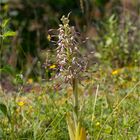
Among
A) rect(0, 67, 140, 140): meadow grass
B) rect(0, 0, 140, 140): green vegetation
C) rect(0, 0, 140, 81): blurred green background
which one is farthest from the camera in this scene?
rect(0, 0, 140, 81): blurred green background

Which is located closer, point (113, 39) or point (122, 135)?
point (122, 135)

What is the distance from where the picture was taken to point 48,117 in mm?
3701

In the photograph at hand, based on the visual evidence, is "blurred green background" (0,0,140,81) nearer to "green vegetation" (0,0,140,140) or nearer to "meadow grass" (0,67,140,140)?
"green vegetation" (0,0,140,140)

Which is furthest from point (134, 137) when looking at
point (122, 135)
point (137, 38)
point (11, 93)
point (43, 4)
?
point (43, 4)

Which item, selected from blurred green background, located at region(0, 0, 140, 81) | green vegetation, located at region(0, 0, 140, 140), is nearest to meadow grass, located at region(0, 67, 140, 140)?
green vegetation, located at region(0, 0, 140, 140)

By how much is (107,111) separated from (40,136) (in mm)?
659

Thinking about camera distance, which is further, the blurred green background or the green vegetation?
the blurred green background

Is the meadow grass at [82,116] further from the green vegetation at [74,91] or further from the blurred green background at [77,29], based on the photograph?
the blurred green background at [77,29]

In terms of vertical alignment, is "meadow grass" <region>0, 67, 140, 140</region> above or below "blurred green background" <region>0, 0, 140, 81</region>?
below

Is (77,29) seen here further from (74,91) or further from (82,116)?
(74,91)

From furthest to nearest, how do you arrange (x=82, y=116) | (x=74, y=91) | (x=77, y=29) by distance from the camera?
(x=77, y=29) < (x=82, y=116) < (x=74, y=91)

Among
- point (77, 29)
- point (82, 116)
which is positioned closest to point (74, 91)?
point (82, 116)

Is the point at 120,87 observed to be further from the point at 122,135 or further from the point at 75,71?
the point at 75,71

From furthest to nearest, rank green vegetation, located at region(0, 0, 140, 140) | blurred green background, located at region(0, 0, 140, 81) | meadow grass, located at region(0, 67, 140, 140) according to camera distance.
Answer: blurred green background, located at region(0, 0, 140, 81), meadow grass, located at region(0, 67, 140, 140), green vegetation, located at region(0, 0, 140, 140)
